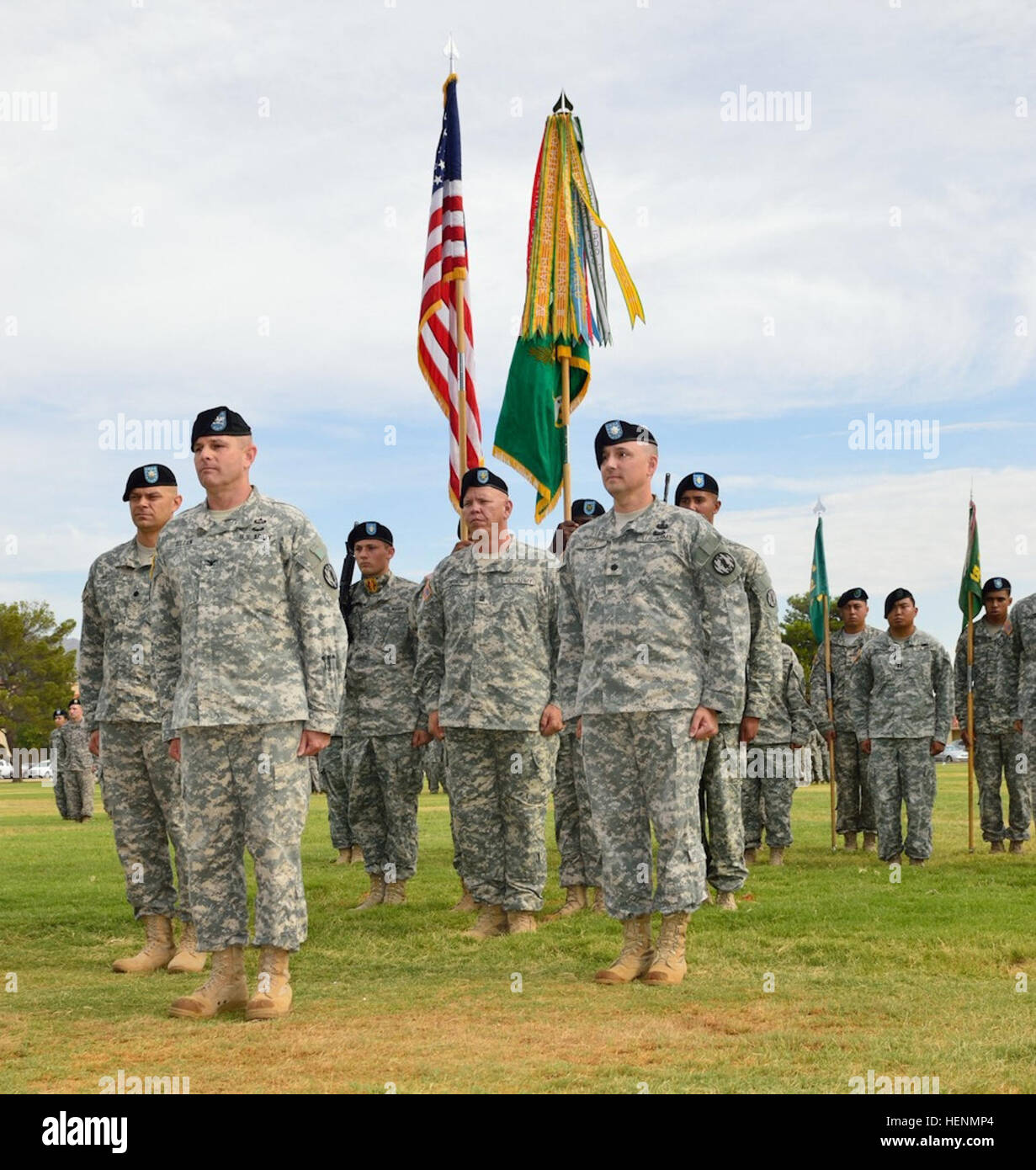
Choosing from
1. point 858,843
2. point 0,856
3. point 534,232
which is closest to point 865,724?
point 858,843

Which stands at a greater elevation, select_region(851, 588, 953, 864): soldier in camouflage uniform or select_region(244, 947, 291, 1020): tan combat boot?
select_region(851, 588, 953, 864): soldier in camouflage uniform

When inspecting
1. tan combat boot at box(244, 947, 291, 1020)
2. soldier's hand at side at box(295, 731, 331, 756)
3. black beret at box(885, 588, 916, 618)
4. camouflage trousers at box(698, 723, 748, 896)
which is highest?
black beret at box(885, 588, 916, 618)

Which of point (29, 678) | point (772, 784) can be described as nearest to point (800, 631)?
point (29, 678)

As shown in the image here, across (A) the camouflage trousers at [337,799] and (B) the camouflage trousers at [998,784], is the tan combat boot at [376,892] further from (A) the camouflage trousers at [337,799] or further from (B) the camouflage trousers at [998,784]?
→ (B) the camouflage trousers at [998,784]

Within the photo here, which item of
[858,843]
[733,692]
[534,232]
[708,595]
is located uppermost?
[534,232]

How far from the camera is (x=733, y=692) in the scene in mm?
6270

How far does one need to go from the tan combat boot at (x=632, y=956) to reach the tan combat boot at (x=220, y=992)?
1.63 meters

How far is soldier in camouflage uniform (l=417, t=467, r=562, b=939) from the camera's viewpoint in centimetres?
799

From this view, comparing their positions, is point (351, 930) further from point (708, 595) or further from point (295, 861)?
point (708, 595)

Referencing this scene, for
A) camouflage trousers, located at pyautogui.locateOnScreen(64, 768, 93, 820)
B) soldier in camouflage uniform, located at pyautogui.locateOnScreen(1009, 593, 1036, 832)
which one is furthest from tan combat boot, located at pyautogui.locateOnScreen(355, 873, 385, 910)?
camouflage trousers, located at pyautogui.locateOnScreen(64, 768, 93, 820)

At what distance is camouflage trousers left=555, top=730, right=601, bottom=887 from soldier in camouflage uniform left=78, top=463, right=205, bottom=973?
2600mm

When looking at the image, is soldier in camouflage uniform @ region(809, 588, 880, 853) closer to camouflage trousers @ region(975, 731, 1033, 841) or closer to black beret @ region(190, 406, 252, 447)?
camouflage trousers @ region(975, 731, 1033, 841)

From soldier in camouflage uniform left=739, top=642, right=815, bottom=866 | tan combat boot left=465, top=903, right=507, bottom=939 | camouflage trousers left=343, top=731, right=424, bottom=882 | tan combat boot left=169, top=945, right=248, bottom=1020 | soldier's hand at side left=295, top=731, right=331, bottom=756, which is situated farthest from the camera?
soldier in camouflage uniform left=739, top=642, right=815, bottom=866

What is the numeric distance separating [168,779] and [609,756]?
2.48m
